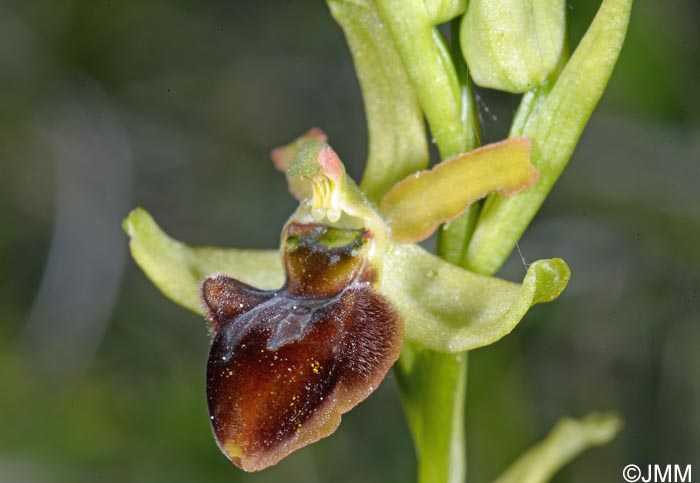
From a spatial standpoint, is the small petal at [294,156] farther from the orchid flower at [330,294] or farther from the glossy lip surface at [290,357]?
the glossy lip surface at [290,357]

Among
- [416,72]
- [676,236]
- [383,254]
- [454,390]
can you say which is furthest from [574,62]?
[676,236]

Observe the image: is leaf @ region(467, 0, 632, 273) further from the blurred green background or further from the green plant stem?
the blurred green background

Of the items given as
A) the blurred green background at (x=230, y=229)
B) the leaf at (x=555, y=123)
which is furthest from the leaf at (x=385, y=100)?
the blurred green background at (x=230, y=229)

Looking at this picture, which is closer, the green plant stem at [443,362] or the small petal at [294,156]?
the green plant stem at [443,362]

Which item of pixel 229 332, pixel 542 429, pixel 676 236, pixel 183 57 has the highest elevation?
pixel 229 332

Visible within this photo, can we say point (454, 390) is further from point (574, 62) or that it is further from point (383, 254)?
point (574, 62)
